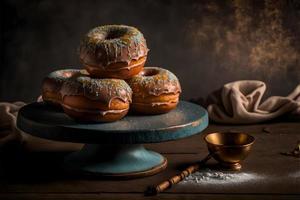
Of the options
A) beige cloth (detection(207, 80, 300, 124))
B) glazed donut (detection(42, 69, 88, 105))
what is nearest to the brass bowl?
glazed donut (detection(42, 69, 88, 105))

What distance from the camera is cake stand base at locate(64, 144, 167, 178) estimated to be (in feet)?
5.92

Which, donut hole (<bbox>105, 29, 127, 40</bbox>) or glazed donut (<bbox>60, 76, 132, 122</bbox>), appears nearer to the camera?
glazed donut (<bbox>60, 76, 132, 122</bbox>)

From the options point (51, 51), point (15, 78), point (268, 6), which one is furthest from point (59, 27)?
point (268, 6)

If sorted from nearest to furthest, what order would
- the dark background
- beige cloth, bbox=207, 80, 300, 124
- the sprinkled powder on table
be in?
the sprinkled powder on table, beige cloth, bbox=207, 80, 300, 124, the dark background

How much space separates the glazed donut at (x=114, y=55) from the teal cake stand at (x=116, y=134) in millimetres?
132

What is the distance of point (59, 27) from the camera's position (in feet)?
8.86

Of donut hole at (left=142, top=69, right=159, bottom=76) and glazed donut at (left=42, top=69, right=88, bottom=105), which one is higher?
donut hole at (left=142, top=69, right=159, bottom=76)

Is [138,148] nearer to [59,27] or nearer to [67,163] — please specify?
[67,163]

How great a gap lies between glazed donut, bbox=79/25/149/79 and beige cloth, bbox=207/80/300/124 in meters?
0.77

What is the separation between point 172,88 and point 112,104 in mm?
202

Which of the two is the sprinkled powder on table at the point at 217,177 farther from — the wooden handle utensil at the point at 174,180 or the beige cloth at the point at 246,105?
the beige cloth at the point at 246,105

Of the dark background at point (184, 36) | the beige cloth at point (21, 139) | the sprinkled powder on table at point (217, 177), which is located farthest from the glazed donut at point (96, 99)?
the dark background at point (184, 36)

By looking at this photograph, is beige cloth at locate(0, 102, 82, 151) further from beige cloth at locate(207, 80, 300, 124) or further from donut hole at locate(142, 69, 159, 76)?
beige cloth at locate(207, 80, 300, 124)

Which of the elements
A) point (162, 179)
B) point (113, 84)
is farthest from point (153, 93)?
point (162, 179)
